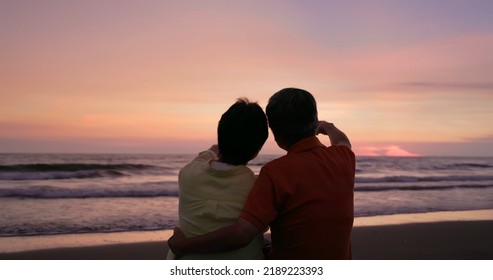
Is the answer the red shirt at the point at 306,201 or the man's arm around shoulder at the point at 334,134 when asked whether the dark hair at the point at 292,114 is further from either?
the man's arm around shoulder at the point at 334,134

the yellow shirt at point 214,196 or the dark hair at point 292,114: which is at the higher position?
the dark hair at point 292,114

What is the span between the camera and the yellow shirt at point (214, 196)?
182 centimetres

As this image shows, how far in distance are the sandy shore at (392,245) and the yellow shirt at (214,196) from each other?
3.69m

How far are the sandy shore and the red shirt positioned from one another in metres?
3.79

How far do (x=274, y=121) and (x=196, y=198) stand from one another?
391 millimetres

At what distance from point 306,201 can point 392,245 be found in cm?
468

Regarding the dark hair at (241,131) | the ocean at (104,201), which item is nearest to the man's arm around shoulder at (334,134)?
the dark hair at (241,131)

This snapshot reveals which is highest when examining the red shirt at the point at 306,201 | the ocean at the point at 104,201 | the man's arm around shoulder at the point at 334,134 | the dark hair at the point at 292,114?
the dark hair at the point at 292,114

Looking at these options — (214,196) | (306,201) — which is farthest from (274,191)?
(214,196)

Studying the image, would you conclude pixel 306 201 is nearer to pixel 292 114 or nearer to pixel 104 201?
pixel 292 114

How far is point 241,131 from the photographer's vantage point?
181cm

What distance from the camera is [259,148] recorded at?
190 cm
